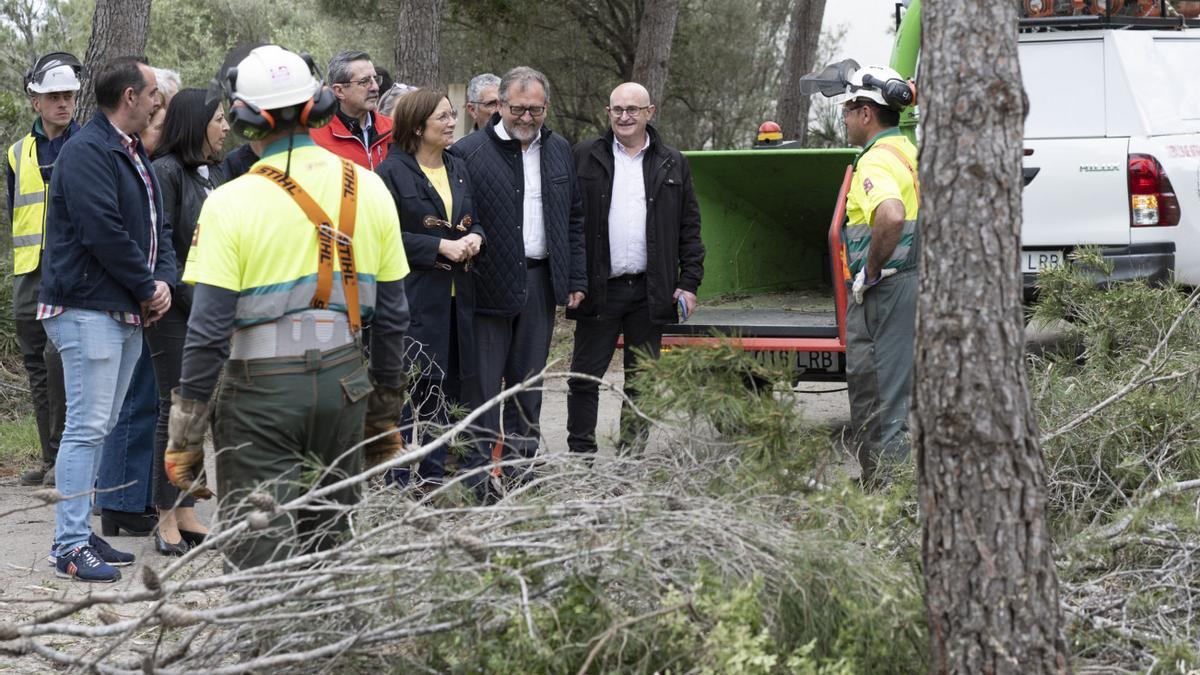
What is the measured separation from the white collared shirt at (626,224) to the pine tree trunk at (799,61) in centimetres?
943

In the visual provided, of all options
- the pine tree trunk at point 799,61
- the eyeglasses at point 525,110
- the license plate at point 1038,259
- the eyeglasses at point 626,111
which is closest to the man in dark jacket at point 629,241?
the eyeglasses at point 626,111

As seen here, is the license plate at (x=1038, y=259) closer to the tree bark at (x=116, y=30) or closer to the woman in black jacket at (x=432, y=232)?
the woman in black jacket at (x=432, y=232)

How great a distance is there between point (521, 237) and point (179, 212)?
59.8 inches

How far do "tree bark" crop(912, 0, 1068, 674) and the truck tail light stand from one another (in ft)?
18.7

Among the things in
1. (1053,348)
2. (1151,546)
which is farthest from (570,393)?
(1151,546)

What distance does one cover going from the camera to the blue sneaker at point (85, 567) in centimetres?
563

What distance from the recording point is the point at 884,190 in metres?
6.09

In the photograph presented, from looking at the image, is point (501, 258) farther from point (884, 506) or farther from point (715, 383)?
point (884, 506)

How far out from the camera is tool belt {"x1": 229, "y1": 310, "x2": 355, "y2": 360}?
427 centimetres

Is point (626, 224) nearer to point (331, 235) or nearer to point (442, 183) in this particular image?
point (442, 183)

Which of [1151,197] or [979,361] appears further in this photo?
[1151,197]

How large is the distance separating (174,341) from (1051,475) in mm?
3605

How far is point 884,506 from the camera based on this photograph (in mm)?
4121

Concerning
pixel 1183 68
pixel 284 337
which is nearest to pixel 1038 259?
pixel 1183 68
